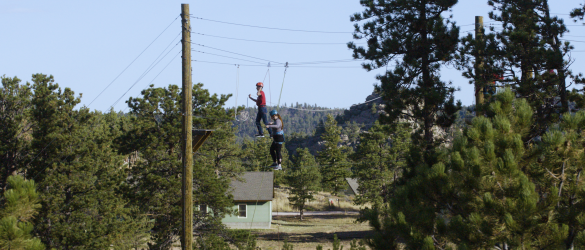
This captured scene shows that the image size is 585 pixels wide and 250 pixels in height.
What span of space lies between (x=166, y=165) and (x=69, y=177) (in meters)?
4.75

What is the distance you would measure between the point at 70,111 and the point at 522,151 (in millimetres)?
19959

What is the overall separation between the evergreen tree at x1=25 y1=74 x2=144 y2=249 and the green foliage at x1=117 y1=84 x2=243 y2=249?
1569 millimetres

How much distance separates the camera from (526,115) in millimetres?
10898

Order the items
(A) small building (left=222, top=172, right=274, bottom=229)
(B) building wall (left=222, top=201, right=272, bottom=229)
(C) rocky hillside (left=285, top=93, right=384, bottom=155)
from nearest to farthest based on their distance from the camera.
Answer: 1. (A) small building (left=222, top=172, right=274, bottom=229)
2. (B) building wall (left=222, top=201, right=272, bottom=229)
3. (C) rocky hillside (left=285, top=93, right=384, bottom=155)

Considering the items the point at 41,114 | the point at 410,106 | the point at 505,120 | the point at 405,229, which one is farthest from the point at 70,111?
the point at 505,120

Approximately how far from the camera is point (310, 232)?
42.5m

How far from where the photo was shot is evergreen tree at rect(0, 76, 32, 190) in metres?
22.7

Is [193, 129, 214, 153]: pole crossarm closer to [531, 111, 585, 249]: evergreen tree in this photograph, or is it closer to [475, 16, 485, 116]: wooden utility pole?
[475, 16, 485, 116]: wooden utility pole

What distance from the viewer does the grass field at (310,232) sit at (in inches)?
1414

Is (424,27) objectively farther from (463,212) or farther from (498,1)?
(463,212)

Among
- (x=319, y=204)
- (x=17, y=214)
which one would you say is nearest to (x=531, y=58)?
(x=17, y=214)

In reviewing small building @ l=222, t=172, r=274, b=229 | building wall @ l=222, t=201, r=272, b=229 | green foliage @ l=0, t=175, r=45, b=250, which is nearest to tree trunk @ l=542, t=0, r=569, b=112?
green foliage @ l=0, t=175, r=45, b=250

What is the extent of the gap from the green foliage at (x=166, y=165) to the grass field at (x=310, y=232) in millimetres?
5837

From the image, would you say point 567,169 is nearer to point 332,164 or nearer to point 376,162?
point 376,162
